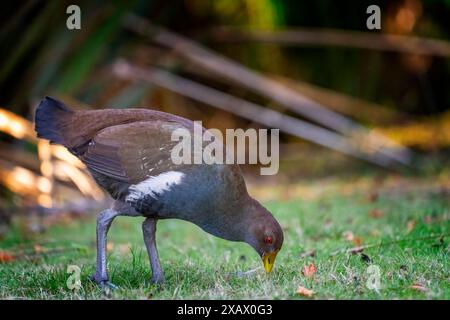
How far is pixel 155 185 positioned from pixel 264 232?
787mm

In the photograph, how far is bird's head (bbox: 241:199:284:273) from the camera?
186 inches

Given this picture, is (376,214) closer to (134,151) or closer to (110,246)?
(110,246)

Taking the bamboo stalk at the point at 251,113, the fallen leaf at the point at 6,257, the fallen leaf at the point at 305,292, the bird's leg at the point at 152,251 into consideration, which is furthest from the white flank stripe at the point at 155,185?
the bamboo stalk at the point at 251,113

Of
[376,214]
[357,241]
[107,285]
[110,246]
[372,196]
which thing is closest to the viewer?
[107,285]

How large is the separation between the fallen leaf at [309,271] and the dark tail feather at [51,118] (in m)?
1.88

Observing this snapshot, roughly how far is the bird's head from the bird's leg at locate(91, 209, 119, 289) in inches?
34.2

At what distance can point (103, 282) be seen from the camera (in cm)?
452

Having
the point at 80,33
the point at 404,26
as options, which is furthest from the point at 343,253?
the point at 404,26

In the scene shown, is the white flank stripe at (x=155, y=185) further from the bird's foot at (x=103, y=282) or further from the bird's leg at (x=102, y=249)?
the bird's foot at (x=103, y=282)

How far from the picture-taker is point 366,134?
11062 mm

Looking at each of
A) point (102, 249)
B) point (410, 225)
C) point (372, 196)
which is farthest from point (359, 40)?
point (102, 249)
